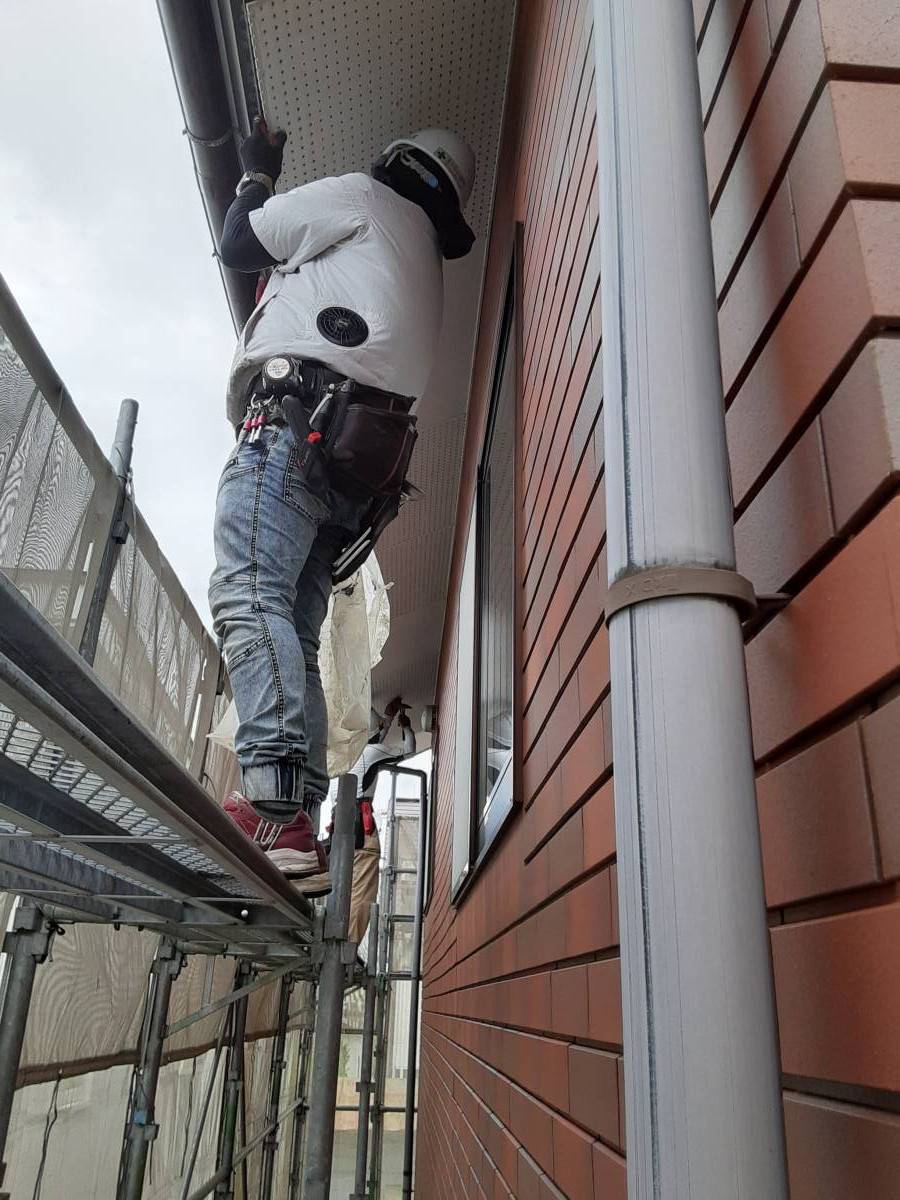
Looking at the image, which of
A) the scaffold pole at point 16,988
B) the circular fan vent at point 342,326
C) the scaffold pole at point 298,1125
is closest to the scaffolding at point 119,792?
the scaffold pole at point 16,988

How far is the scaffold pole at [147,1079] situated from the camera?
319cm

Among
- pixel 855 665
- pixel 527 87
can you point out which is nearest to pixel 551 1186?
pixel 855 665

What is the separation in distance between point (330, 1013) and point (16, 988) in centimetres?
149

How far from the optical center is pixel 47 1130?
9.52ft

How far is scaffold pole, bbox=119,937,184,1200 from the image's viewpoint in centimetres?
319

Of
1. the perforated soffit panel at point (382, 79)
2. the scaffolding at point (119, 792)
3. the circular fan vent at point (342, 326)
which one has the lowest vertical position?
the scaffolding at point (119, 792)

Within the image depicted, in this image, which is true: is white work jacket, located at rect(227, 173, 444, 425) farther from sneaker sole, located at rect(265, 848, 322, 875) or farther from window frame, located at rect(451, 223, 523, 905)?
sneaker sole, located at rect(265, 848, 322, 875)

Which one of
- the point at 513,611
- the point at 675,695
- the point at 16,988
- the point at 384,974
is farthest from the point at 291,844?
the point at 384,974

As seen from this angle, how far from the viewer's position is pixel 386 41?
3381 mm

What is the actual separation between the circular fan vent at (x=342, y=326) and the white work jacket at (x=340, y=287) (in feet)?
0.05

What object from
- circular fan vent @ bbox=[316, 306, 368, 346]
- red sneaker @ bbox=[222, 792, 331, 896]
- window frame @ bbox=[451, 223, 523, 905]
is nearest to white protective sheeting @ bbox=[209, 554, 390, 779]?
window frame @ bbox=[451, 223, 523, 905]

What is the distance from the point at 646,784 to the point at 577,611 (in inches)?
36.8

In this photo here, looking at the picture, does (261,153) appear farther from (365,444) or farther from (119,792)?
(119,792)

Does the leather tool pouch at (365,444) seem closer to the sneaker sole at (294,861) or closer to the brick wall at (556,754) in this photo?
the brick wall at (556,754)
